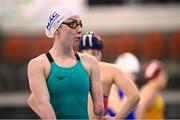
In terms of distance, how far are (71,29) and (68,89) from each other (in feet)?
1.49

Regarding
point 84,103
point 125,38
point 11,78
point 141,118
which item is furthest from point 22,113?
point 84,103

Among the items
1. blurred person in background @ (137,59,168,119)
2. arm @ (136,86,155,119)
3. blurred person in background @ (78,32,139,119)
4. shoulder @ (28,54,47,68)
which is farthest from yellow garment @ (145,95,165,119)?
shoulder @ (28,54,47,68)

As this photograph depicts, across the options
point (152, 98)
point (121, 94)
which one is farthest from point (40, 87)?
point (152, 98)

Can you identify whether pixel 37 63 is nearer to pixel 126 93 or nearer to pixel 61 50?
pixel 61 50

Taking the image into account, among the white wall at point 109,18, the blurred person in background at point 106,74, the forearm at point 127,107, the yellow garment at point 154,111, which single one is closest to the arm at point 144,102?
the yellow garment at point 154,111

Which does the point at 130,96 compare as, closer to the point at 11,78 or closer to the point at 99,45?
the point at 99,45

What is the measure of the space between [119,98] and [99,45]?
162 cm

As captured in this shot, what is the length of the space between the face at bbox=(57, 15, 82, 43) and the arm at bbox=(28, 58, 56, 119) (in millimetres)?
293

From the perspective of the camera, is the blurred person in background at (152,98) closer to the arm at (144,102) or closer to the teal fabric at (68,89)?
the arm at (144,102)

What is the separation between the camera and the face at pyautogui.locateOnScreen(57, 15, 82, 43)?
21.3 feet

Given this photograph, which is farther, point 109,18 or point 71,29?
point 109,18

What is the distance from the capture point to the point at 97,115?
6.77 meters

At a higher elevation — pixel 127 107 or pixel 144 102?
pixel 127 107

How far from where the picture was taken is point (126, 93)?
25.4ft
